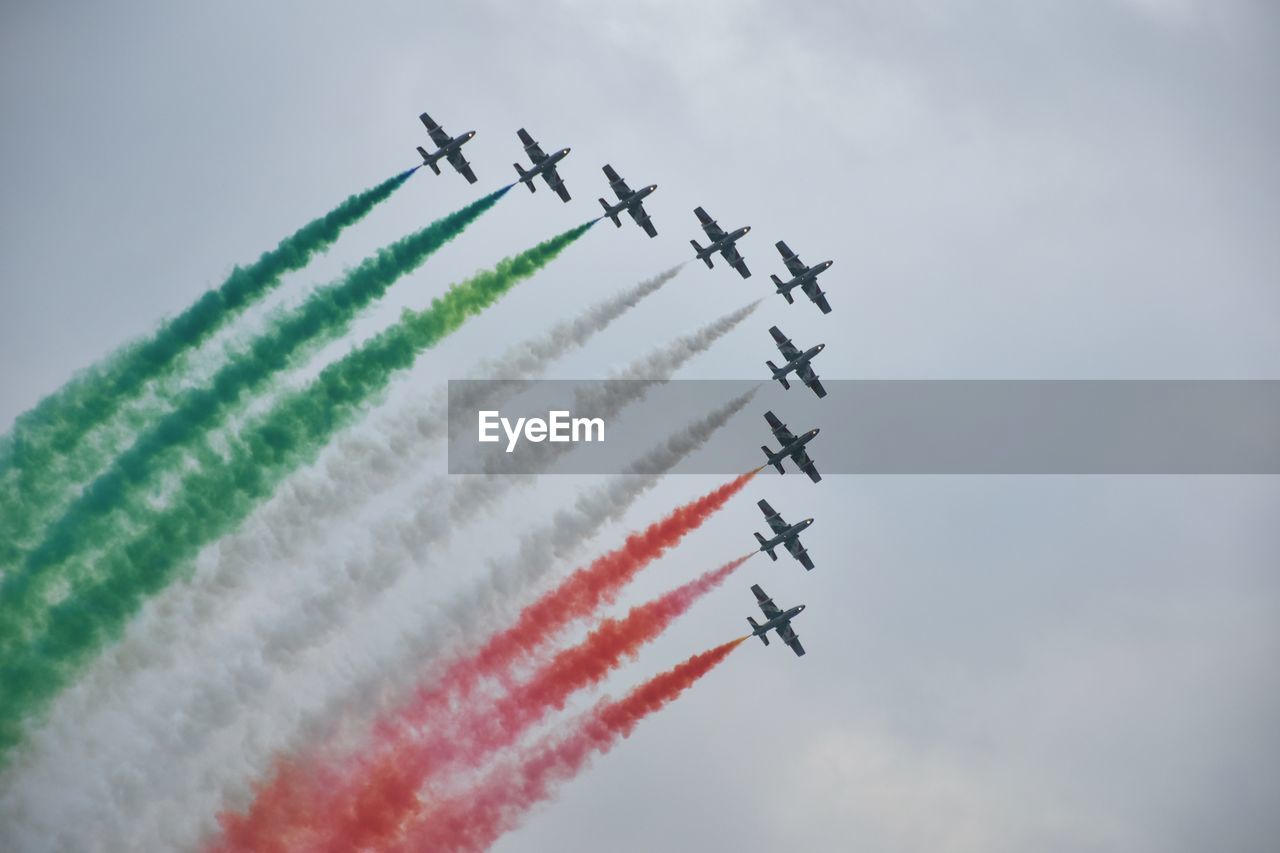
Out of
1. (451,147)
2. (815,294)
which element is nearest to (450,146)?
(451,147)

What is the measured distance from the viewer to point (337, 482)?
A: 85.9 meters

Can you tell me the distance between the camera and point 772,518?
94062 mm

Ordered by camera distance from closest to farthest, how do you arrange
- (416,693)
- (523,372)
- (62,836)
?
(62,836), (416,693), (523,372)

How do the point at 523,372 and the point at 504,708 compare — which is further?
the point at 523,372

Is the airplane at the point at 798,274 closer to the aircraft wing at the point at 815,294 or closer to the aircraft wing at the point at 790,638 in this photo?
the aircraft wing at the point at 815,294

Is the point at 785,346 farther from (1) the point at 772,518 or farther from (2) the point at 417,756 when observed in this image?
(2) the point at 417,756

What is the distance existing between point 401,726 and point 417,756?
1.46m

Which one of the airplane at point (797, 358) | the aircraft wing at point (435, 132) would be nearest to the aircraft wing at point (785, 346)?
the airplane at point (797, 358)

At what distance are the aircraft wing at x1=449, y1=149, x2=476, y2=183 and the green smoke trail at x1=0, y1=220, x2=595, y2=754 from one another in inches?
193

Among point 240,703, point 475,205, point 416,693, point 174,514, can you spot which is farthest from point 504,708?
point 475,205

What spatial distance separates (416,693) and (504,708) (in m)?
3.93

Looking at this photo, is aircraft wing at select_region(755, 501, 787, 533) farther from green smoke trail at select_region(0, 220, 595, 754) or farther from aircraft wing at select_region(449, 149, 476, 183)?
aircraft wing at select_region(449, 149, 476, 183)

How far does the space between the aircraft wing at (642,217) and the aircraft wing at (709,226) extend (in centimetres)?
277

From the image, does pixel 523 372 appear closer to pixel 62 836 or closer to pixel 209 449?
pixel 209 449
